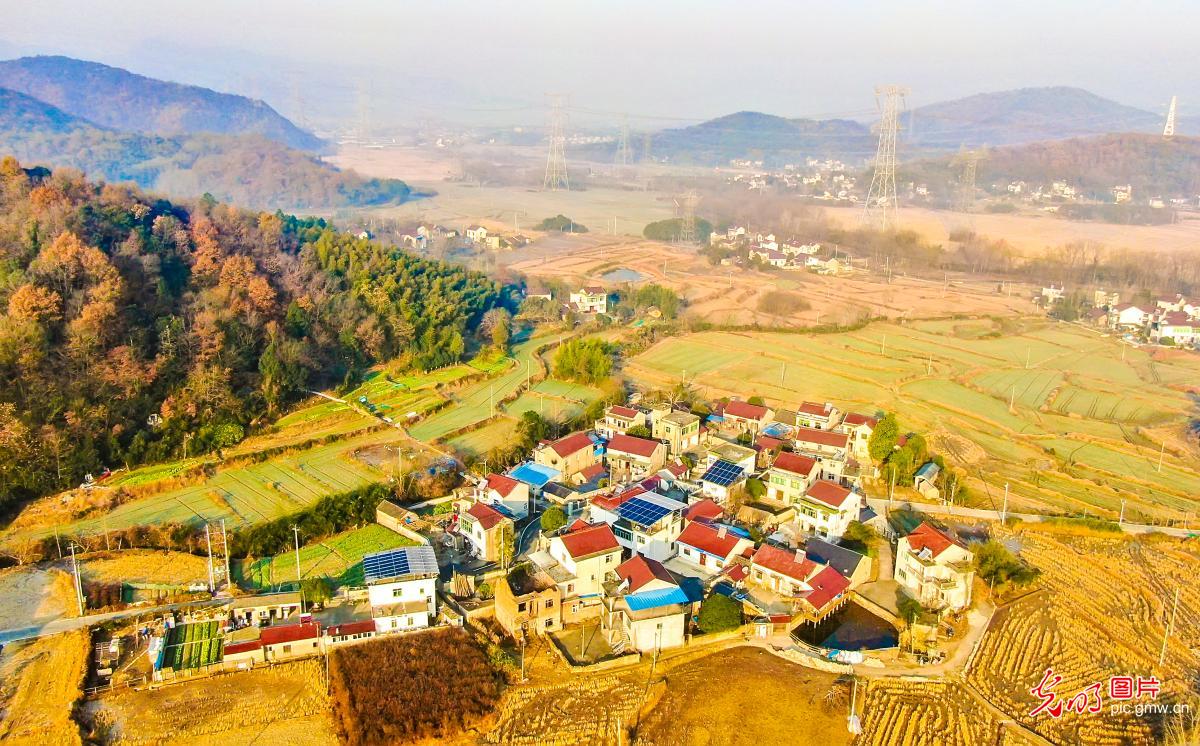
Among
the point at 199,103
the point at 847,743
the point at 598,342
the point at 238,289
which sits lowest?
the point at 847,743

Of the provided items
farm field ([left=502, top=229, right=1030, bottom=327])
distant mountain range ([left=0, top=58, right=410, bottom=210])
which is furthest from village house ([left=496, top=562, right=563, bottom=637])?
distant mountain range ([left=0, top=58, right=410, bottom=210])

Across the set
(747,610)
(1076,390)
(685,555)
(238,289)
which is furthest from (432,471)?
(1076,390)

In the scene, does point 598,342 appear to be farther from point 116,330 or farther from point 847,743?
point 847,743

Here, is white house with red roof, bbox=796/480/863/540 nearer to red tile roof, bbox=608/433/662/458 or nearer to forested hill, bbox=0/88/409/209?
red tile roof, bbox=608/433/662/458

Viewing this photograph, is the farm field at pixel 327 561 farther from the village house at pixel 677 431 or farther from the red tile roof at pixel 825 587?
the red tile roof at pixel 825 587

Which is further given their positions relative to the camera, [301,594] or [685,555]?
[685,555]

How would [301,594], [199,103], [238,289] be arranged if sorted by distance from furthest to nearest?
[199,103]
[238,289]
[301,594]

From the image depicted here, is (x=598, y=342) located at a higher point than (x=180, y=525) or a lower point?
higher
